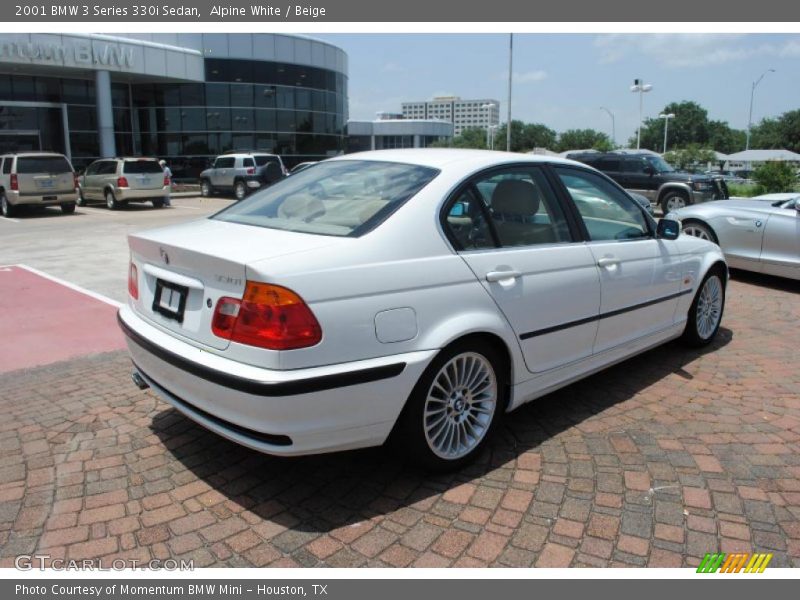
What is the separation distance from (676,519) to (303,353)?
196cm

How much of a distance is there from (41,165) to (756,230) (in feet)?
A: 62.0

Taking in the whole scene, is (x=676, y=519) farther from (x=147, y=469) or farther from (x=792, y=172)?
(x=792, y=172)

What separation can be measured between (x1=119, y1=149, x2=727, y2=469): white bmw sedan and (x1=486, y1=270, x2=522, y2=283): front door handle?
0.04 feet

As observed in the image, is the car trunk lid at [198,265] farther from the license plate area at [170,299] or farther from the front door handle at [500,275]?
the front door handle at [500,275]

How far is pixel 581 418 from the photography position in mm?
4348

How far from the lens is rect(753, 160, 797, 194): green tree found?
19234 millimetres

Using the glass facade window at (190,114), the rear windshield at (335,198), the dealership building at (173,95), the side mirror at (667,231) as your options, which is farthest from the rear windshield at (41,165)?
the side mirror at (667,231)

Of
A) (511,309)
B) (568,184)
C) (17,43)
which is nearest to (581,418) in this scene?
(511,309)

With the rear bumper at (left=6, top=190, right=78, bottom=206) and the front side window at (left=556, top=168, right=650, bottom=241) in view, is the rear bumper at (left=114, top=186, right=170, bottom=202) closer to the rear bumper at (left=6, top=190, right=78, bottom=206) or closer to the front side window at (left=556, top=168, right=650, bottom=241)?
the rear bumper at (left=6, top=190, right=78, bottom=206)

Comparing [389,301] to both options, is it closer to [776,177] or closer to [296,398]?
[296,398]

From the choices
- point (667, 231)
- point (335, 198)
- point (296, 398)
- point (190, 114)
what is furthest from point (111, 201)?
point (296, 398)

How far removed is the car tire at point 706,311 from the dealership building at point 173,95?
27.0 m

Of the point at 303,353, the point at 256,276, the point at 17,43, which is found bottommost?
the point at 303,353

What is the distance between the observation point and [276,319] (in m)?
2.87
